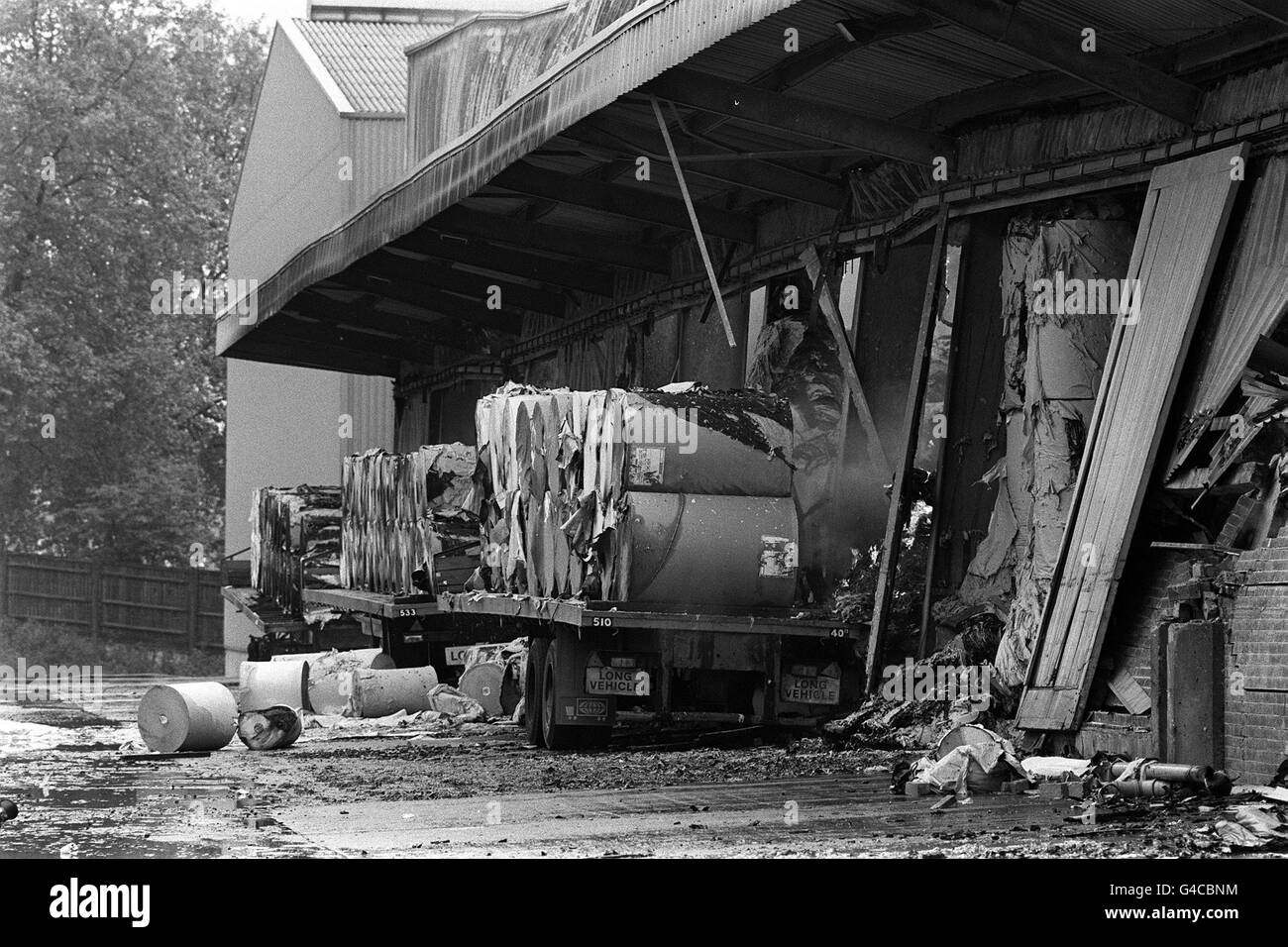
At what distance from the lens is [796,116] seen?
47.9ft

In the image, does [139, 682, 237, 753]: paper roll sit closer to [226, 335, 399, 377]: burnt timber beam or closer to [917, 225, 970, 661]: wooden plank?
[917, 225, 970, 661]: wooden plank

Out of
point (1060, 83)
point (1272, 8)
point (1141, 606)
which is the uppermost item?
point (1060, 83)

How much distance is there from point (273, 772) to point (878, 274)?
23.0ft

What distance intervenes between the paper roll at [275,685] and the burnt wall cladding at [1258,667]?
38.5ft

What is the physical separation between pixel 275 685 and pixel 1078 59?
11485 millimetres

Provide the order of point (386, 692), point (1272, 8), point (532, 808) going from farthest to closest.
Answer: point (386, 692) < point (1272, 8) < point (532, 808)

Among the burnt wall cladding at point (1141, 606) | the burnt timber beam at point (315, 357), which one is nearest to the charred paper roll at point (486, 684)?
the burnt wall cladding at point (1141, 606)

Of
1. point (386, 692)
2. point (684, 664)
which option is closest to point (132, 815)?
point (684, 664)

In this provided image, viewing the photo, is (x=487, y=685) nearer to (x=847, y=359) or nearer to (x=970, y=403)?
(x=847, y=359)

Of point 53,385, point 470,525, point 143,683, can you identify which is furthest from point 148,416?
point 470,525

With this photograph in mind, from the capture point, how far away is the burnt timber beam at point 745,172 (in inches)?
655

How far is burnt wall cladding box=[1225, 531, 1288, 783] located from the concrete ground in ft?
2.96

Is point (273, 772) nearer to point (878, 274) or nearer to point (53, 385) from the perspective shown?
point (878, 274)

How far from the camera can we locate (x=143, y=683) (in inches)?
1280
